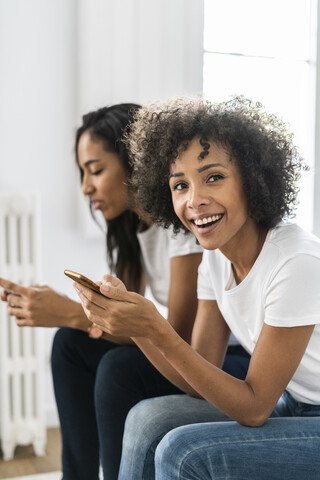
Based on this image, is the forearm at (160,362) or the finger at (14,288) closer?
the forearm at (160,362)

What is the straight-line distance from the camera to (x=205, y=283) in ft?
4.62

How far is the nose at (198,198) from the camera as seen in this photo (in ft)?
3.89

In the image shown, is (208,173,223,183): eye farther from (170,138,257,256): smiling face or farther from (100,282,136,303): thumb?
(100,282,136,303): thumb

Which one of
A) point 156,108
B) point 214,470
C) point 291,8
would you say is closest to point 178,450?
point 214,470

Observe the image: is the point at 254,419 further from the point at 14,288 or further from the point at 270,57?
the point at 270,57

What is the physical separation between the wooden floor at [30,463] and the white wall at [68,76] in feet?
2.06

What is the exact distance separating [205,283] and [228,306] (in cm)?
12

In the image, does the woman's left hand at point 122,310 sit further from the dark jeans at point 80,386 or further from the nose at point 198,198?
the dark jeans at point 80,386

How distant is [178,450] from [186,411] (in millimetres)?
191

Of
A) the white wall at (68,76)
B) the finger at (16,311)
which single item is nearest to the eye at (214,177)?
the finger at (16,311)

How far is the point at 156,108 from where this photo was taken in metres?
1.36

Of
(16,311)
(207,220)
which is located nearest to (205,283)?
(207,220)

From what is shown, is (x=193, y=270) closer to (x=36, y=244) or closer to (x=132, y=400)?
(x=132, y=400)

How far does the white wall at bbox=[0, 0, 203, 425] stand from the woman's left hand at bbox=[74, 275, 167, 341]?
137 cm
